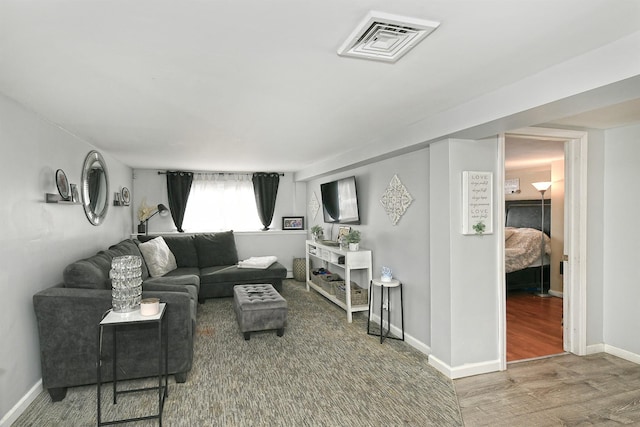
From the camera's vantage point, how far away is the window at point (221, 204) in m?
6.84

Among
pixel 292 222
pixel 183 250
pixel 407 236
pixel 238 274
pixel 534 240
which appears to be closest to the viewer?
pixel 407 236

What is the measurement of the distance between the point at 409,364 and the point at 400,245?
1.22m

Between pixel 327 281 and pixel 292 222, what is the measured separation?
220cm

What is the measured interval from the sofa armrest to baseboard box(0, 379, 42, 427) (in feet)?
0.32

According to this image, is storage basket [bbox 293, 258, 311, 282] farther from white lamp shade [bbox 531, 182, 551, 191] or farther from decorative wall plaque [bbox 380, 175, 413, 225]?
white lamp shade [bbox 531, 182, 551, 191]

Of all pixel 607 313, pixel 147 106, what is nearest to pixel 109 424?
pixel 147 106

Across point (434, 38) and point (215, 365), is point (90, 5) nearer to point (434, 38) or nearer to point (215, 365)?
point (434, 38)

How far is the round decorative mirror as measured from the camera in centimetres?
382

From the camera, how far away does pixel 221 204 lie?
7016mm

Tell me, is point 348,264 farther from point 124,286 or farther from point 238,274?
point 124,286

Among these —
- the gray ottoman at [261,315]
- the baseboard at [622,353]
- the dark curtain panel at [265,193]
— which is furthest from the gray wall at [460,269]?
the dark curtain panel at [265,193]

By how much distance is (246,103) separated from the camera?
260cm

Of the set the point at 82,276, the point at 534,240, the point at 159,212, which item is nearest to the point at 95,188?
the point at 82,276

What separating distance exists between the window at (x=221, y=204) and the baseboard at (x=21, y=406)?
13.9ft
